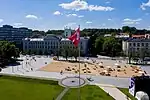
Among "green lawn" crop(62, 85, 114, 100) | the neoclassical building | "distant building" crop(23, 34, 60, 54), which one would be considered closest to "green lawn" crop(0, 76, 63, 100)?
"green lawn" crop(62, 85, 114, 100)

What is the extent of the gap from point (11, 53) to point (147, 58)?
55.6m

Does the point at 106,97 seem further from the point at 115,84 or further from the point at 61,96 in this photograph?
the point at 115,84

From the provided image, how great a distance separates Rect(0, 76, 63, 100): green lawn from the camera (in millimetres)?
43656

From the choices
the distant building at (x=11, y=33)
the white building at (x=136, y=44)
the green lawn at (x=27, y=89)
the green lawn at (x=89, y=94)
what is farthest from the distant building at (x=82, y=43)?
the green lawn at (x=89, y=94)

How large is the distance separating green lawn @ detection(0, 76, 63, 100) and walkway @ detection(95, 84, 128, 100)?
951cm

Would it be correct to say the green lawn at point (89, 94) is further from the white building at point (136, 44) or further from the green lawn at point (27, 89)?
the white building at point (136, 44)

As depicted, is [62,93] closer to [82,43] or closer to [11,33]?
[82,43]

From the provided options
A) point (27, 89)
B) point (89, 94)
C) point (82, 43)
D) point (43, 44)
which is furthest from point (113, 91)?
point (43, 44)

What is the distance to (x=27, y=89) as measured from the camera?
4891cm

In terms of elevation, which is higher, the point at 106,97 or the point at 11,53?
Result: the point at 11,53

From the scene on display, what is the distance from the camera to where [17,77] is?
61.0 metres

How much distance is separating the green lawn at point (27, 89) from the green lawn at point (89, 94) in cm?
265

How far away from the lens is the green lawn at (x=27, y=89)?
43656 millimetres

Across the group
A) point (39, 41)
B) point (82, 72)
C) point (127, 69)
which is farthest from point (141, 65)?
point (39, 41)
